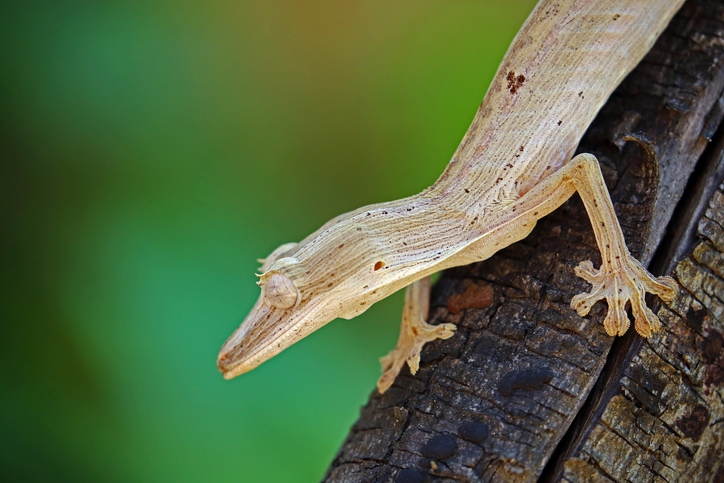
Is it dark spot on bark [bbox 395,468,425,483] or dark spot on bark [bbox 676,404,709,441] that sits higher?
dark spot on bark [bbox 676,404,709,441]

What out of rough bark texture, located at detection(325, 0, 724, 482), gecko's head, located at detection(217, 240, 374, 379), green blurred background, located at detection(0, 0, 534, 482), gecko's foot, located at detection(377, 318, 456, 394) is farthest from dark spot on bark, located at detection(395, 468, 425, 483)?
green blurred background, located at detection(0, 0, 534, 482)

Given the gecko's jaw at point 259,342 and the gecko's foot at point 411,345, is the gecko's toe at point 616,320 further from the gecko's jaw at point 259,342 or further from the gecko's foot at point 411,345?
the gecko's jaw at point 259,342

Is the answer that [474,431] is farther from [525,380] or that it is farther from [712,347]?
[712,347]

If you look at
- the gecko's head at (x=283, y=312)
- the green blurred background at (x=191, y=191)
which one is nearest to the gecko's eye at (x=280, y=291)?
the gecko's head at (x=283, y=312)

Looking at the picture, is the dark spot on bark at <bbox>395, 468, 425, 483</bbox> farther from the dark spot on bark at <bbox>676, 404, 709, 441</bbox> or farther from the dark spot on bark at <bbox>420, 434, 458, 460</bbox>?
the dark spot on bark at <bbox>676, 404, 709, 441</bbox>

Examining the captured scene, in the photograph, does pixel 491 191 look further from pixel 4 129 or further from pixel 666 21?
pixel 4 129

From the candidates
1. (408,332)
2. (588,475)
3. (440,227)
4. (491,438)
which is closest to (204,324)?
(408,332)

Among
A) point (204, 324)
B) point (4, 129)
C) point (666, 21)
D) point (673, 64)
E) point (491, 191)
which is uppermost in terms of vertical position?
point (666, 21)
